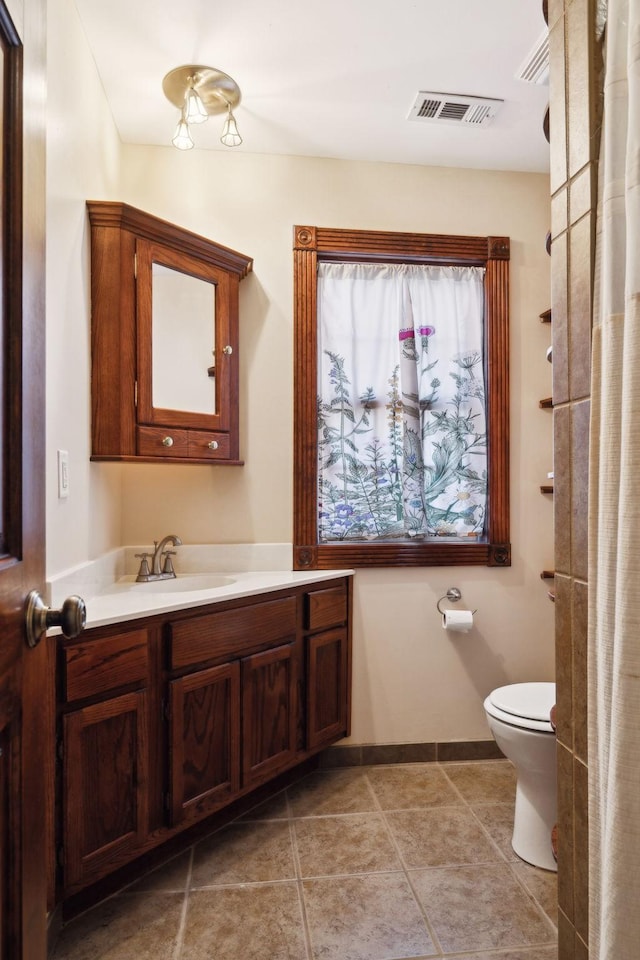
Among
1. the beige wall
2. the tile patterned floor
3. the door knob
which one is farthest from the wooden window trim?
the door knob

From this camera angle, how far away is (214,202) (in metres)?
2.47

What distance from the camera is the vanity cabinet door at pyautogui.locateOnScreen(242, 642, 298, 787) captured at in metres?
2.00

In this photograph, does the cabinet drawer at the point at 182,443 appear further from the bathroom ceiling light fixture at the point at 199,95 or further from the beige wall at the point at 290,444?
the bathroom ceiling light fixture at the point at 199,95

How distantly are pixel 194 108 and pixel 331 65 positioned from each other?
50 centimetres

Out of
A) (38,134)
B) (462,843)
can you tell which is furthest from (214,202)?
(462,843)

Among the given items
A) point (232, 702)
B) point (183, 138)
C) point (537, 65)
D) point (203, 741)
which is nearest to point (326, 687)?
point (232, 702)

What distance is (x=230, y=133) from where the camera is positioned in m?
2.19

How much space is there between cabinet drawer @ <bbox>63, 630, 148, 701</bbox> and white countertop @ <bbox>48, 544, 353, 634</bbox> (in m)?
0.06

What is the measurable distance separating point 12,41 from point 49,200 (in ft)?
2.92

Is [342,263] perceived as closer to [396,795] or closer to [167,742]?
[167,742]

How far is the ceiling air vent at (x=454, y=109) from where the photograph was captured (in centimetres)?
215

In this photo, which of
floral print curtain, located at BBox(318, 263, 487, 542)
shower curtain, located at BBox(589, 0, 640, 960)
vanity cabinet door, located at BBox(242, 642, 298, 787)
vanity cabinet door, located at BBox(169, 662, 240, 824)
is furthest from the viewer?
floral print curtain, located at BBox(318, 263, 487, 542)

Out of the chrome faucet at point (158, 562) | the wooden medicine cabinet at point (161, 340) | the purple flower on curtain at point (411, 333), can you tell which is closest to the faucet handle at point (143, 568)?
the chrome faucet at point (158, 562)

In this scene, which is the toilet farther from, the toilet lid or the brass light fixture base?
the brass light fixture base
